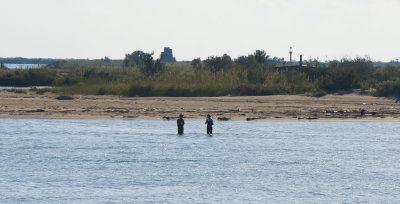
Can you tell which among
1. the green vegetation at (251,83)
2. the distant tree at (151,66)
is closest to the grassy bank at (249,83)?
the green vegetation at (251,83)

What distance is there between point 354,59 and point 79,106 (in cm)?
3429

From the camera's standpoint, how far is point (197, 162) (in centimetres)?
3225

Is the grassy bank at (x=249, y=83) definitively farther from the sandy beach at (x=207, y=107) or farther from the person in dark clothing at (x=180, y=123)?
the person in dark clothing at (x=180, y=123)

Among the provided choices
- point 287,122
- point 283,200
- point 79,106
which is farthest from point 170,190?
point 79,106

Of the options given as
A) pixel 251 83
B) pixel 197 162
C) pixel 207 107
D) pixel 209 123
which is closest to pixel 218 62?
pixel 251 83

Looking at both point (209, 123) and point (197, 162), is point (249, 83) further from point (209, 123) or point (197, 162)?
point (197, 162)

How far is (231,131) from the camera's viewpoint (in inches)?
1666

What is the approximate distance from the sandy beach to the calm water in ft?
5.89

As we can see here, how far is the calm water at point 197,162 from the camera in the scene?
1024 inches

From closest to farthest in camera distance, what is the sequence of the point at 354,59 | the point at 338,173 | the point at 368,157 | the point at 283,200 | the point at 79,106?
the point at 283,200 < the point at 338,173 < the point at 368,157 < the point at 79,106 < the point at 354,59

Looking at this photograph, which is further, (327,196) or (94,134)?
(94,134)

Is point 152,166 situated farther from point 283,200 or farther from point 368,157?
point 368,157

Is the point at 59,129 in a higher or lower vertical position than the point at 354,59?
lower

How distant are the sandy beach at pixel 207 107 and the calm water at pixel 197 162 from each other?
→ 180 centimetres
